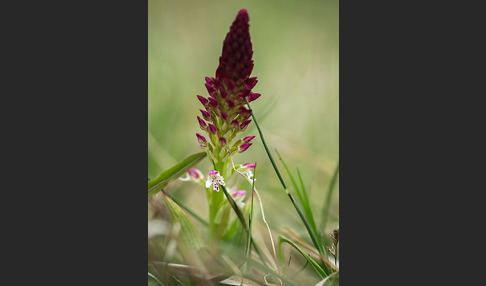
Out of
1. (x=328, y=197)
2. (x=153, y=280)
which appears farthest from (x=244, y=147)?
(x=153, y=280)

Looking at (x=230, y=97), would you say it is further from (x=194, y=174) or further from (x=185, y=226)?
(x=185, y=226)

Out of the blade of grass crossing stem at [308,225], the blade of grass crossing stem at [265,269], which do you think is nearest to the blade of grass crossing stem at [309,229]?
the blade of grass crossing stem at [308,225]

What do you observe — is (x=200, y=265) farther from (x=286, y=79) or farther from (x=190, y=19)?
(x=190, y=19)

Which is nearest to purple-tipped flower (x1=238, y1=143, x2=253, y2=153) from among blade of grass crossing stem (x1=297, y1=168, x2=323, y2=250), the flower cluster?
the flower cluster

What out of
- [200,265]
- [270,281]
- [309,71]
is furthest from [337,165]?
[200,265]

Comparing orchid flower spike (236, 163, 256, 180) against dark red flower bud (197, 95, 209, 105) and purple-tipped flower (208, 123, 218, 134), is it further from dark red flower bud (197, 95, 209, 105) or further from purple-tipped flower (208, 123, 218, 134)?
dark red flower bud (197, 95, 209, 105)

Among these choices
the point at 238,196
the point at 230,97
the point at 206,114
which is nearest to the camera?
the point at 230,97
